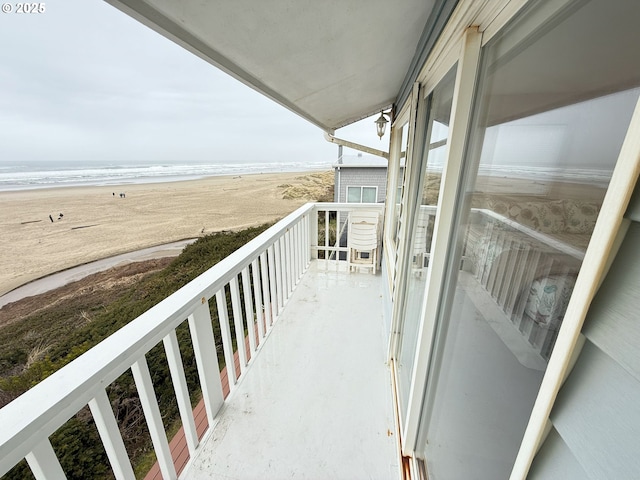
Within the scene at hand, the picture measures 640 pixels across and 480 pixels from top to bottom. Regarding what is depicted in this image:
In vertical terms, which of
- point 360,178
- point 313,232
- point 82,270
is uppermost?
point 360,178

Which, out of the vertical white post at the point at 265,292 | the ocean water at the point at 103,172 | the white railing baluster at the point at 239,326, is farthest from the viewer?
the ocean water at the point at 103,172

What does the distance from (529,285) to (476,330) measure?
1.03ft

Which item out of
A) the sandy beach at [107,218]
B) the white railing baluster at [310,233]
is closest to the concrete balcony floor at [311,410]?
the white railing baluster at [310,233]

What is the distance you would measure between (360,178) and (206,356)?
9.03 meters

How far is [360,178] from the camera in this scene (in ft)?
32.2

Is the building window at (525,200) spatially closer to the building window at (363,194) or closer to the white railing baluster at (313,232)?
the white railing baluster at (313,232)

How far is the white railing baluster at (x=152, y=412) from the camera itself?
1.14 m

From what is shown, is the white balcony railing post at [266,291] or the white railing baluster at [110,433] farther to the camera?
the white balcony railing post at [266,291]

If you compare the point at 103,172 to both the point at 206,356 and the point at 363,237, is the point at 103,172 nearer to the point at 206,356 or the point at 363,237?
the point at 363,237

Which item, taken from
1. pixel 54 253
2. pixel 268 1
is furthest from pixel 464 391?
pixel 54 253

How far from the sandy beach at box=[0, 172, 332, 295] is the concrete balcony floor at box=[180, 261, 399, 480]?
394 inches

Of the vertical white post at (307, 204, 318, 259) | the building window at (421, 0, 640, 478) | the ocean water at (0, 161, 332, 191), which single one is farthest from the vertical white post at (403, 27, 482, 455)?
the ocean water at (0, 161, 332, 191)

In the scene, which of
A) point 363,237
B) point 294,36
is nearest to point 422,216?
point 294,36

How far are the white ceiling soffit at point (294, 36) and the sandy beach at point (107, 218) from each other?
1078cm
